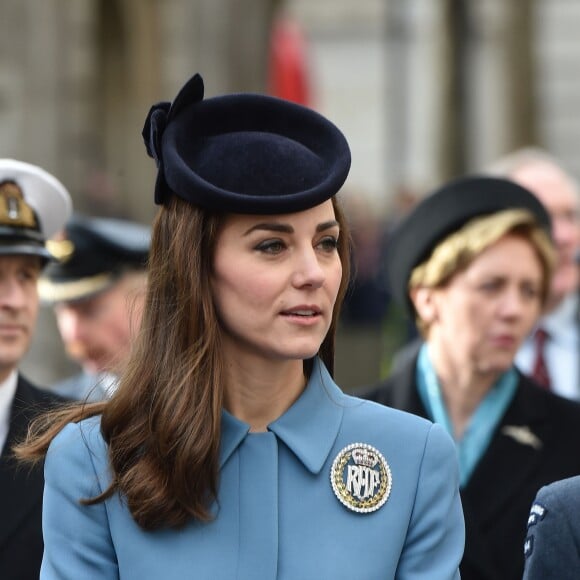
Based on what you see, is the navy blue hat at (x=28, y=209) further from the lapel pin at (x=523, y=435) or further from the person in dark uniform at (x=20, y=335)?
the lapel pin at (x=523, y=435)

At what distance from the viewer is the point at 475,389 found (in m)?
5.22

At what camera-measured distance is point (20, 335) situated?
488 centimetres

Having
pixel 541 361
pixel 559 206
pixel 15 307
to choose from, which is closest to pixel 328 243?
pixel 15 307

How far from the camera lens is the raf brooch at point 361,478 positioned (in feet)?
11.7

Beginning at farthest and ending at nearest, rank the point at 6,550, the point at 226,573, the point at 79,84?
the point at 79,84, the point at 6,550, the point at 226,573

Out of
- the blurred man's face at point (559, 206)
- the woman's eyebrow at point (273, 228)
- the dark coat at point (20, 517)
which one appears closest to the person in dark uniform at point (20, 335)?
the dark coat at point (20, 517)

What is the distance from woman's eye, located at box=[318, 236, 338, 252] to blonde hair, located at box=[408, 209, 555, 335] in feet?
5.35

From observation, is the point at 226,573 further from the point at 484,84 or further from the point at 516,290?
the point at 484,84

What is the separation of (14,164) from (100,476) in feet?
5.55

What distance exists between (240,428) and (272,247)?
1.26ft

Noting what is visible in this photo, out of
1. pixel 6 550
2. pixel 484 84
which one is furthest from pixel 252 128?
pixel 484 84

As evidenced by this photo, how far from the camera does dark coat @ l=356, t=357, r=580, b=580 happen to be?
473 centimetres

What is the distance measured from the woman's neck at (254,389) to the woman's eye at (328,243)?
26cm

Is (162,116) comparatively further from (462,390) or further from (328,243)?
(462,390)
